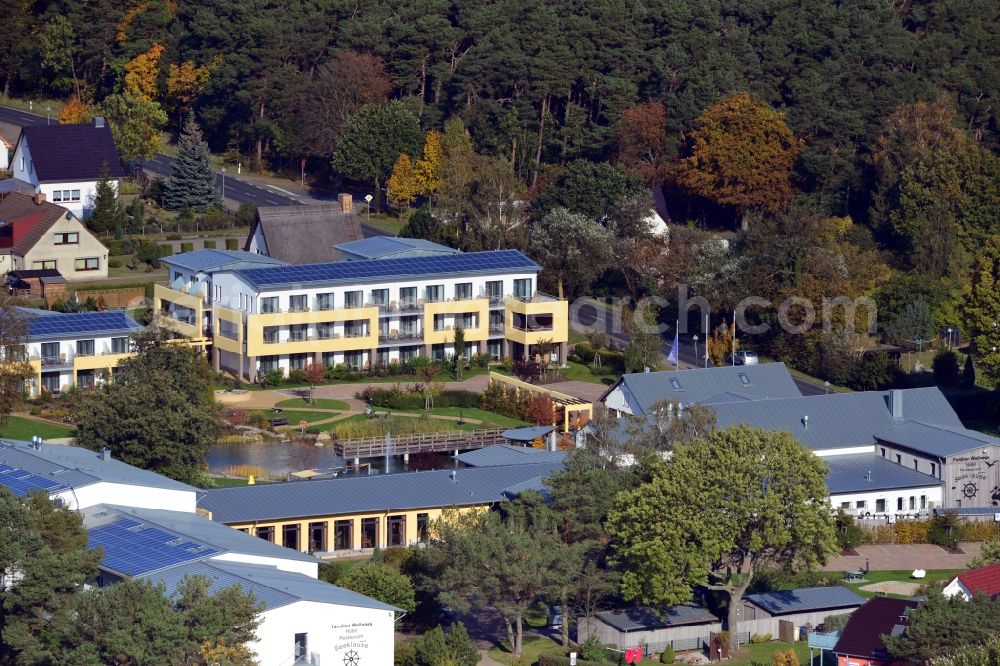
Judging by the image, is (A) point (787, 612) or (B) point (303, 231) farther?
(B) point (303, 231)

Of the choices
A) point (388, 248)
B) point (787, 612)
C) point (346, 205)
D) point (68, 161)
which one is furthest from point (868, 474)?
point (68, 161)

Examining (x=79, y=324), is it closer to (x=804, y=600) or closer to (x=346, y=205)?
(x=346, y=205)

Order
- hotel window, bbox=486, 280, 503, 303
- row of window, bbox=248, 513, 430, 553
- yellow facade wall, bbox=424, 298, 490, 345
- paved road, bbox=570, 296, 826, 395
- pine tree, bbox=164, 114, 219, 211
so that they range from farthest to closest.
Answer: pine tree, bbox=164, 114, 219, 211 < hotel window, bbox=486, 280, 503, 303 < yellow facade wall, bbox=424, 298, 490, 345 < paved road, bbox=570, 296, 826, 395 < row of window, bbox=248, 513, 430, 553

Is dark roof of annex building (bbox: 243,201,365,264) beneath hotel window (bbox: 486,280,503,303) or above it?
above

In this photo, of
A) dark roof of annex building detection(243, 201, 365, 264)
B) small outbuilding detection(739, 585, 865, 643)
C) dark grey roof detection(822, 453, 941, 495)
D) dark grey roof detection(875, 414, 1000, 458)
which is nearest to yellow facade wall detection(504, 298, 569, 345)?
dark roof of annex building detection(243, 201, 365, 264)

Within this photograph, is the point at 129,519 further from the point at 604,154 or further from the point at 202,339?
the point at 604,154

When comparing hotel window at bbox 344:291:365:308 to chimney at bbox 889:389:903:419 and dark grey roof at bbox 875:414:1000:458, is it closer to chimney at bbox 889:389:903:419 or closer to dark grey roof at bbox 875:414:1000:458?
chimney at bbox 889:389:903:419

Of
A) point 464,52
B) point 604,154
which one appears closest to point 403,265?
point 604,154
